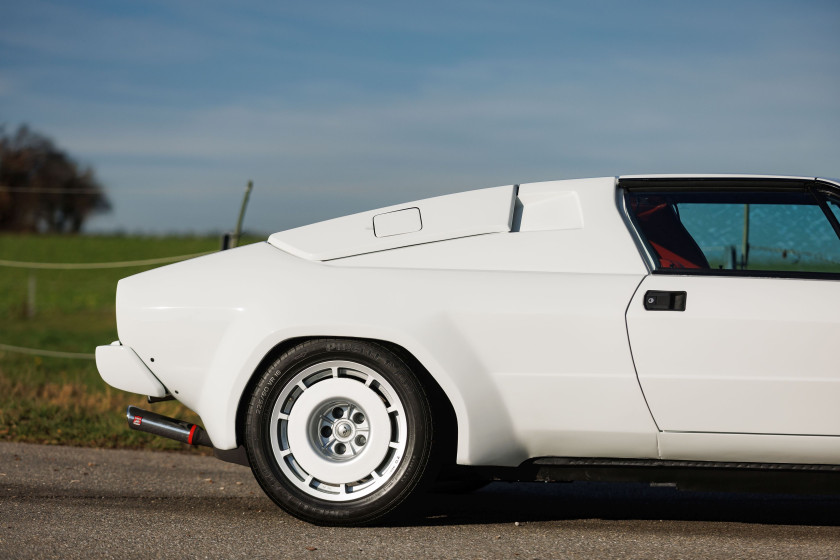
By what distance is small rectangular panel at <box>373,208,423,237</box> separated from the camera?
4379 millimetres

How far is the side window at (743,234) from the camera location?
431 cm

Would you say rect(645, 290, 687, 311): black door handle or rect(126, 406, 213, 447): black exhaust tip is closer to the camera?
rect(645, 290, 687, 311): black door handle

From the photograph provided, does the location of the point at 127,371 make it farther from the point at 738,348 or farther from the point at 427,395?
the point at 738,348

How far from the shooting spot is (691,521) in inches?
176

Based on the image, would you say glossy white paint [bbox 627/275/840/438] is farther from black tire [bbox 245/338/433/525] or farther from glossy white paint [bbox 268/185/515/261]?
black tire [bbox 245/338/433/525]

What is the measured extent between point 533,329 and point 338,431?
0.98m

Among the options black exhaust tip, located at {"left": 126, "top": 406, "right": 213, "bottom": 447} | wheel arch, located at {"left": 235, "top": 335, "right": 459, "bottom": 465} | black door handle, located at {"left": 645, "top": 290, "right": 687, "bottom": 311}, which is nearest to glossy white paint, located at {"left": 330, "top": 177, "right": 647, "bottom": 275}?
black door handle, located at {"left": 645, "top": 290, "right": 687, "bottom": 311}

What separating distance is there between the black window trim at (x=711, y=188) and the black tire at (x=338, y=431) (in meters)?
1.19

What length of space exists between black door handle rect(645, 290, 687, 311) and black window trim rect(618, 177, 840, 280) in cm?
11

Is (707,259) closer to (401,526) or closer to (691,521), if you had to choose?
(691,521)

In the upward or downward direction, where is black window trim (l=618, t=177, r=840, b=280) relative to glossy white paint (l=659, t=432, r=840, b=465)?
upward

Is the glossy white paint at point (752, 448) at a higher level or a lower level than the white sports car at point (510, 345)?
lower

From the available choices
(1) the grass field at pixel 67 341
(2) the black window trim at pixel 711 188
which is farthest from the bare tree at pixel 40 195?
(2) the black window trim at pixel 711 188

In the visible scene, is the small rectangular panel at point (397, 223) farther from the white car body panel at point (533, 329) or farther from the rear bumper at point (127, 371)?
the rear bumper at point (127, 371)
